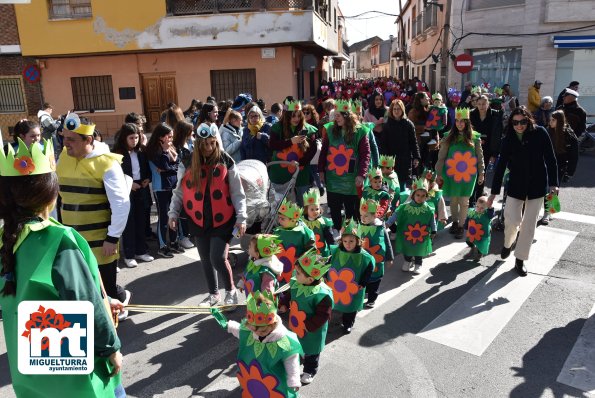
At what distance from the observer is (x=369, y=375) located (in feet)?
12.7

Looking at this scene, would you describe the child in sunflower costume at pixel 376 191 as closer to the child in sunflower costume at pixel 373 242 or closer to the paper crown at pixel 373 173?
the paper crown at pixel 373 173

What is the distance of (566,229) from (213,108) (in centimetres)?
568

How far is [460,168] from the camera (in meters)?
6.84

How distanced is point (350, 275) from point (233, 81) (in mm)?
15027

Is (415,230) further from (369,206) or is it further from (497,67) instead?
(497,67)

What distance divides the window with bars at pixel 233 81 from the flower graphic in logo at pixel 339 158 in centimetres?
1279

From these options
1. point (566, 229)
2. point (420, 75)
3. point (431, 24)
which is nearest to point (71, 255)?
point (566, 229)

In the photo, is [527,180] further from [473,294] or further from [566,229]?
[566,229]

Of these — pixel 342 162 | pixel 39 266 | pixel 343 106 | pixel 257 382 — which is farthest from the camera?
pixel 342 162

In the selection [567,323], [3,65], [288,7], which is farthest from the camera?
[3,65]

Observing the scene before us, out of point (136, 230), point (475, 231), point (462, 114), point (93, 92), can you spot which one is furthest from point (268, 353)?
point (93, 92)

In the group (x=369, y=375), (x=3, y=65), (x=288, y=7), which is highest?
(x=288, y=7)

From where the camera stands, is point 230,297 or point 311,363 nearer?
point 311,363

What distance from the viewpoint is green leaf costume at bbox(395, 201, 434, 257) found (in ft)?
18.8
